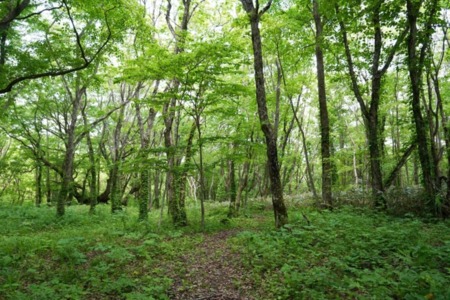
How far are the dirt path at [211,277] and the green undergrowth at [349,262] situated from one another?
11.2 inches

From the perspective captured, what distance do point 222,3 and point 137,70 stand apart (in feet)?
29.4

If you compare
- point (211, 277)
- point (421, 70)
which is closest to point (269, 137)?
point (211, 277)

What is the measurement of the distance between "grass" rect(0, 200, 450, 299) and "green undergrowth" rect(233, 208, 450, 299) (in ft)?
0.05

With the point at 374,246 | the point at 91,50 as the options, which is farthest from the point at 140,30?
the point at 374,246

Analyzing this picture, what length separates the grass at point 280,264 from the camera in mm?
4129

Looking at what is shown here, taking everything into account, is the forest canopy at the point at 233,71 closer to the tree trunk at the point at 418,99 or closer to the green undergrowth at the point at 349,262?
the tree trunk at the point at 418,99

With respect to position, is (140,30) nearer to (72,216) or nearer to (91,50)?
(91,50)

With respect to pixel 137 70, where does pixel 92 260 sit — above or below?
below

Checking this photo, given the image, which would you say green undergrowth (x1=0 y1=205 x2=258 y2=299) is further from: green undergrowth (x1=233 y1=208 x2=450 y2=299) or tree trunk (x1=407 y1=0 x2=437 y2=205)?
tree trunk (x1=407 y1=0 x2=437 y2=205)

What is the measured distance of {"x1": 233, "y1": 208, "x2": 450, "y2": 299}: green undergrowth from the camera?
12.7 ft

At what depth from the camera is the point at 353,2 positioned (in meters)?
6.95

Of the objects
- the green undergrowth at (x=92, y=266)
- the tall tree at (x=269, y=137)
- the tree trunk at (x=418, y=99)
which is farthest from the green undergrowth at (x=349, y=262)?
the green undergrowth at (x=92, y=266)

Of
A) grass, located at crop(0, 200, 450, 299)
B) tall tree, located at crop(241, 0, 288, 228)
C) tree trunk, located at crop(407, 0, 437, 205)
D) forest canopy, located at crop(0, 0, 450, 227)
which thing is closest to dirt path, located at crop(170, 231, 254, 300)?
grass, located at crop(0, 200, 450, 299)

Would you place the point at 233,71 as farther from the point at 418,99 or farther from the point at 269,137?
the point at 418,99
